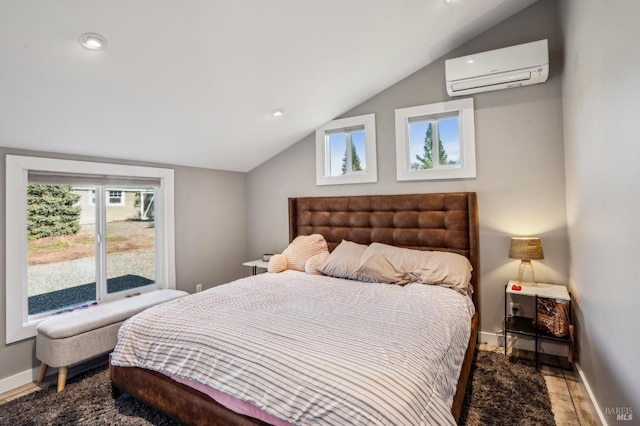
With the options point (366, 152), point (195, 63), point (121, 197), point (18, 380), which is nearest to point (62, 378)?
point (18, 380)

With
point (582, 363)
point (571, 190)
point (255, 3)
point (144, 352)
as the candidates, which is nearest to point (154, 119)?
point (255, 3)

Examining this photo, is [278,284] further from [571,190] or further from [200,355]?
[571,190]

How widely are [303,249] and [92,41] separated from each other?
2.56 m

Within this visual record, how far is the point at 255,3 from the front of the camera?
2.04 meters

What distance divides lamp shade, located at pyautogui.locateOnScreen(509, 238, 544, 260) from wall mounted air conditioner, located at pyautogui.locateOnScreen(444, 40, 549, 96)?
1.42 metres

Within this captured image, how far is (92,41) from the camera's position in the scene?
1885 millimetres

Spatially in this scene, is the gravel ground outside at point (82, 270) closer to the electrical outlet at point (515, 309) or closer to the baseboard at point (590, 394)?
the electrical outlet at point (515, 309)

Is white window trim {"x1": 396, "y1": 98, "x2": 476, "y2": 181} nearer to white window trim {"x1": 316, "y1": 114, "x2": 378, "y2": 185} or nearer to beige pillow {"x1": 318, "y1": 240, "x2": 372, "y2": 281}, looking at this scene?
white window trim {"x1": 316, "y1": 114, "x2": 378, "y2": 185}

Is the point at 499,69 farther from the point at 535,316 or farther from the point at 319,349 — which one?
the point at 319,349

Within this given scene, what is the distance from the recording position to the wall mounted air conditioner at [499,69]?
266 centimetres

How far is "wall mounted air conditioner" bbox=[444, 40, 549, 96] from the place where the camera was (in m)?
2.66

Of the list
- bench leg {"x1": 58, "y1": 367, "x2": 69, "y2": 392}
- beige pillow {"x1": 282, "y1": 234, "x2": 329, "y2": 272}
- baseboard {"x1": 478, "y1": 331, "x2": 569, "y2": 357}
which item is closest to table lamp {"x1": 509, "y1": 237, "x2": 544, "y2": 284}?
baseboard {"x1": 478, "y1": 331, "x2": 569, "y2": 357}

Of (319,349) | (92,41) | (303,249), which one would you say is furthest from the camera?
(303,249)

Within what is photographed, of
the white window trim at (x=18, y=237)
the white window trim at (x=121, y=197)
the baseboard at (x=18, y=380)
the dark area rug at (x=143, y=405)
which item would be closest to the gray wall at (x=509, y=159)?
the dark area rug at (x=143, y=405)
